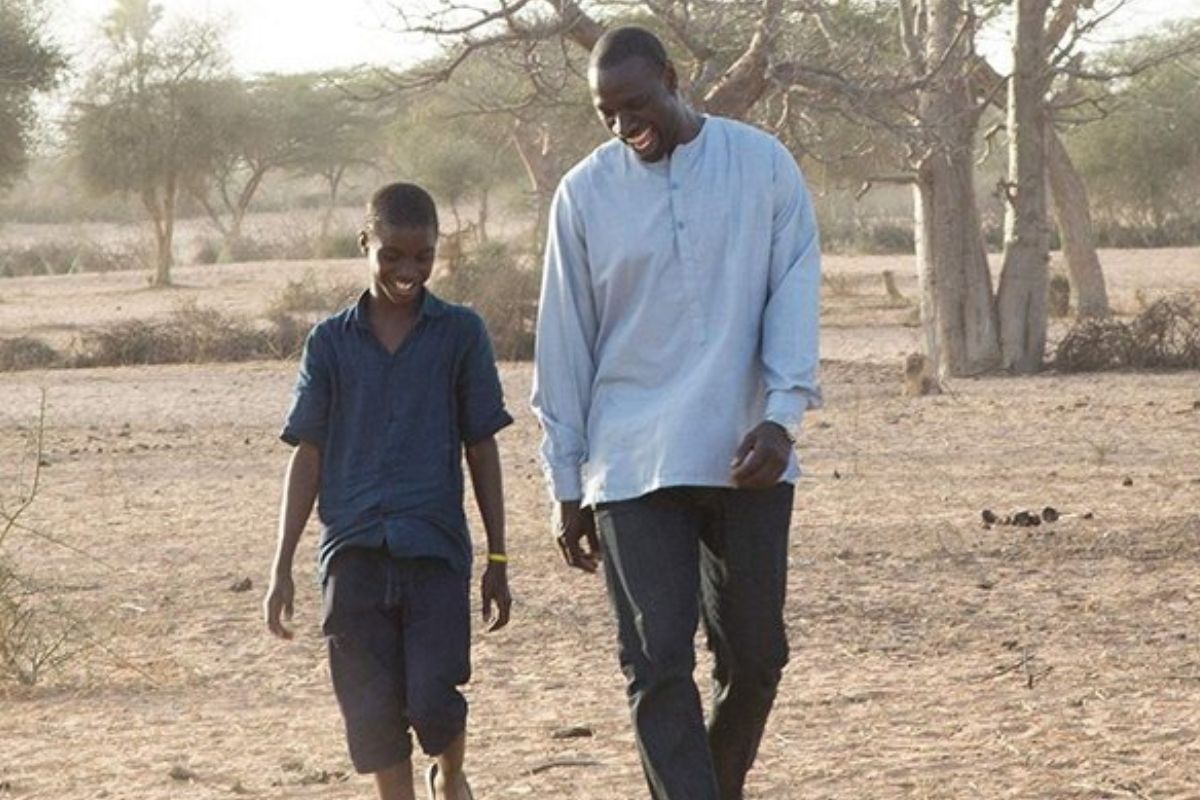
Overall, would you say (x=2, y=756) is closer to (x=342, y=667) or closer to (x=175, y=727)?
(x=175, y=727)

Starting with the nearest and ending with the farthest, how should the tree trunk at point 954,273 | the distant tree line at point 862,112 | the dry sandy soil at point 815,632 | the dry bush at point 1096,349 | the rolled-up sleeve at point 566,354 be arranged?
the rolled-up sleeve at point 566,354 < the dry sandy soil at point 815,632 < the distant tree line at point 862,112 < the tree trunk at point 954,273 < the dry bush at point 1096,349

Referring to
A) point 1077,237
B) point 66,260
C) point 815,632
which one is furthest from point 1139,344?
point 66,260

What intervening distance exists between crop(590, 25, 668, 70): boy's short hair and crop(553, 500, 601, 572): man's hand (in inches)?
29.6

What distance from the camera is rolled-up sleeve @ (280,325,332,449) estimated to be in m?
4.88

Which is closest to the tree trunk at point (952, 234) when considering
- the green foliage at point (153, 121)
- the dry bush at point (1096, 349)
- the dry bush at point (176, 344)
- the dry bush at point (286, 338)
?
the dry bush at point (1096, 349)

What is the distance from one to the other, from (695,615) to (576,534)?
0.91 ft

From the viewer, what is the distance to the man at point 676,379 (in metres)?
4.36

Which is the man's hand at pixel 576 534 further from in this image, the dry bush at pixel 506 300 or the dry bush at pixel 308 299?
the dry bush at pixel 308 299

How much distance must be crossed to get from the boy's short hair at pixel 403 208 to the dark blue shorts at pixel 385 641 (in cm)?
61

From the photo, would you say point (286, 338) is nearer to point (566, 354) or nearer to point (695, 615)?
point (566, 354)

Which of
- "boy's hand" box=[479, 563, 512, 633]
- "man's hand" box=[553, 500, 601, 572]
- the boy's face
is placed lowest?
"boy's hand" box=[479, 563, 512, 633]

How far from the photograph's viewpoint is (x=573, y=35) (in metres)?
15.2

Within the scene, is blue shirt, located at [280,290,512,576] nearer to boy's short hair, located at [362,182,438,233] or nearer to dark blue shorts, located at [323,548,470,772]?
dark blue shorts, located at [323,548,470,772]

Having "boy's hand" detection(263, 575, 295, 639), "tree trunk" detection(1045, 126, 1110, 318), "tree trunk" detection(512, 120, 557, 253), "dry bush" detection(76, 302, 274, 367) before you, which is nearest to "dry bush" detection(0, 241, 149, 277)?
"tree trunk" detection(512, 120, 557, 253)
